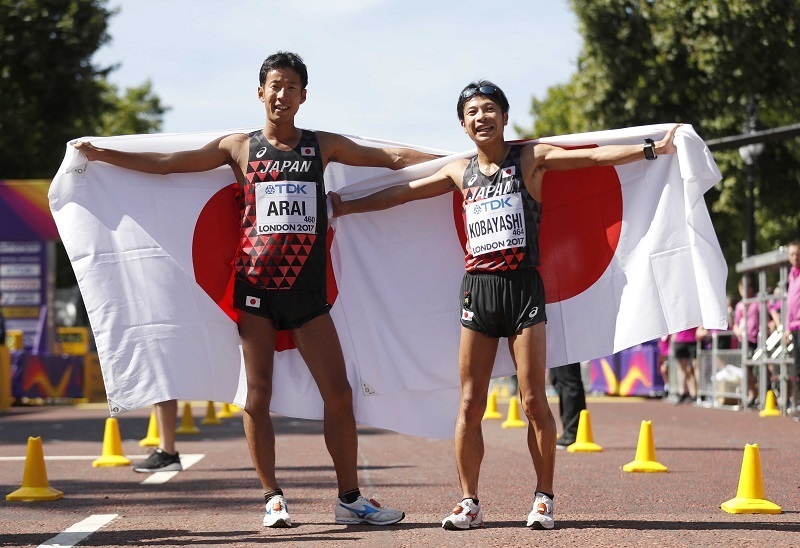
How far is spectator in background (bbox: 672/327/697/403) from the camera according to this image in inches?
900

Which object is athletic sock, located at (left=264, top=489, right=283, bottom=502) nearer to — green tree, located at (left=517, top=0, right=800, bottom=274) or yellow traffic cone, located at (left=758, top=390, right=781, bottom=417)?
yellow traffic cone, located at (left=758, top=390, right=781, bottom=417)

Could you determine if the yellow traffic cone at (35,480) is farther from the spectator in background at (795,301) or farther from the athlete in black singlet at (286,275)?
the spectator in background at (795,301)

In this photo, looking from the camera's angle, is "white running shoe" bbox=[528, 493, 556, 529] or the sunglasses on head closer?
"white running shoe" bbox=[528, 493, 556, 529]

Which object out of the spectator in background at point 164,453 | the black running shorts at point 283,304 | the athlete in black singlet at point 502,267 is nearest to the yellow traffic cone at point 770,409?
the spectator in background at point 164,453

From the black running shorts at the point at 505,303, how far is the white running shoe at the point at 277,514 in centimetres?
134

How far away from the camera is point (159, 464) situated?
1070 cm

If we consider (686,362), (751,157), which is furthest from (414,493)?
(751,157)

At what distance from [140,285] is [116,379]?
0.56m

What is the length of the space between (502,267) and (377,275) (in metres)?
1.20

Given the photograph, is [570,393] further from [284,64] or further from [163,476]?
[284,64]

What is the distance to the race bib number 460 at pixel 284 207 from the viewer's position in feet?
23.1

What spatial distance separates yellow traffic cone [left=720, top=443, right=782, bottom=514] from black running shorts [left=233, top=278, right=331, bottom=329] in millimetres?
2511

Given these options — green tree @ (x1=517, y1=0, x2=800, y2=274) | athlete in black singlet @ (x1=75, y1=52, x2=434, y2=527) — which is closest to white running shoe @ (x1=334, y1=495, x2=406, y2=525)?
athlete in black singlet @ (x1=75, y1=52, x2=434, y2=527)

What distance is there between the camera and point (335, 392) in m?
7.16
